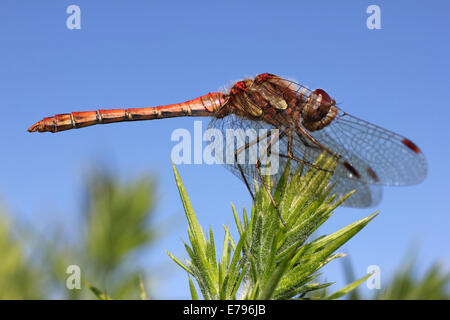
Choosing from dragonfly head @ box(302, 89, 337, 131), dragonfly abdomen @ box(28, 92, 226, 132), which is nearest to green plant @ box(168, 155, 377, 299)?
dragonfly head @ box(302, 89, 337, 131)

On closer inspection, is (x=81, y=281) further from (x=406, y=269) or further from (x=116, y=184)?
(x=406, y=269)

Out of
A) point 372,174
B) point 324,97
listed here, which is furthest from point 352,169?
point 324,97

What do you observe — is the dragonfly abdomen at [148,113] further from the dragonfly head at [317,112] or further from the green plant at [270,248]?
the green plant at [270,248]

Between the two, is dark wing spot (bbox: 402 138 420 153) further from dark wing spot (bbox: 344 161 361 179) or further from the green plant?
the green plant

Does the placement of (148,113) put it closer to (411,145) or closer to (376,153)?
(376,153)
